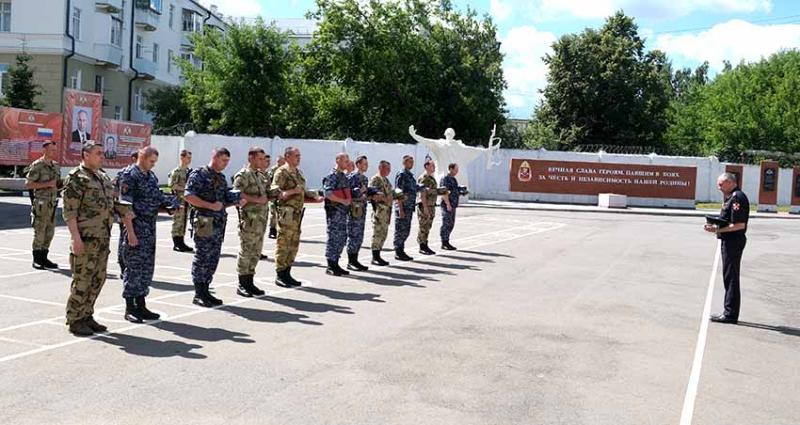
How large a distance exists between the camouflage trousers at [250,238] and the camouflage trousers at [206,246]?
1.73ft

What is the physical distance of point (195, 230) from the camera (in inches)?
356

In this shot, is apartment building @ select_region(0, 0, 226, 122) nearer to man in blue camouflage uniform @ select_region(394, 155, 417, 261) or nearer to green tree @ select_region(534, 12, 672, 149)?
green tree @ select_region(534, 12, 672, 149)

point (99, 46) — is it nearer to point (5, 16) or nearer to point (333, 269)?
point (5, 16)

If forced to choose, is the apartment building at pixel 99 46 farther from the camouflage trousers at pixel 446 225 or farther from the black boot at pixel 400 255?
the black boot at pixel 400 255

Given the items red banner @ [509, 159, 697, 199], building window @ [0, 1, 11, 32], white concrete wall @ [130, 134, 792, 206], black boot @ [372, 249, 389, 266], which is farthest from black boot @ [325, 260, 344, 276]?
building window @ [0, 1, 11, 32]

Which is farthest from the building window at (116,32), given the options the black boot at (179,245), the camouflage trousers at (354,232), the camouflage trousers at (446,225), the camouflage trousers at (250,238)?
the camouflage trousers at (250,238)

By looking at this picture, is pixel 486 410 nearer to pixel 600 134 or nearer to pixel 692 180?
pixel 692 180

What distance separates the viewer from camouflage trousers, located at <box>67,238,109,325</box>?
7402mm

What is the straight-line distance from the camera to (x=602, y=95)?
181ft

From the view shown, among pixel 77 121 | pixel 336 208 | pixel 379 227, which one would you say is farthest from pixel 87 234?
pixel 77 121

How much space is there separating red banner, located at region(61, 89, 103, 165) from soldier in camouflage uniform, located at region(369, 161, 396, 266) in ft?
61.5

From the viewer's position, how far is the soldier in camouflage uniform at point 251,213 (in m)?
9.70

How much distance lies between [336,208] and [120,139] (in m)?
22.7

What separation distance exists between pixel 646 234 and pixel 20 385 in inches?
751
